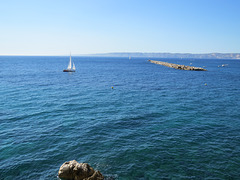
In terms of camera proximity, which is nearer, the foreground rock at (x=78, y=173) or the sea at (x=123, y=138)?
the foreground rock at (x=78, y=173)

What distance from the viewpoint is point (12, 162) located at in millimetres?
19531

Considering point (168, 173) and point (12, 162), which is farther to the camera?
point (12, 162)

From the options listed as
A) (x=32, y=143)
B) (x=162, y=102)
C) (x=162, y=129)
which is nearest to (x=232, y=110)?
(x=162, y=102)

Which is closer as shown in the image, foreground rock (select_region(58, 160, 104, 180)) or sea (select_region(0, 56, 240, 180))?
foreground rock (select_region(58, 160, 104, 180))

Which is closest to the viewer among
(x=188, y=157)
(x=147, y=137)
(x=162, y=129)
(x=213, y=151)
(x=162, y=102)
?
(x=188, y=157)

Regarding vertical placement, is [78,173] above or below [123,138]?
above

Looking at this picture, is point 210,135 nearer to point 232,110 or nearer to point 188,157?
point 188,157

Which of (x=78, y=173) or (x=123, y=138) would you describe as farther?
(x=123, y=138)

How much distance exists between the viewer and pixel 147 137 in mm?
25375

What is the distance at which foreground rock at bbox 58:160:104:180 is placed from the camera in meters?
16.0

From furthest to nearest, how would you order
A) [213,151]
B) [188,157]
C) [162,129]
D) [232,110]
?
[232,110]
[162,129]
[213,151]
[188,157]

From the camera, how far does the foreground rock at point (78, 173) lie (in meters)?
16.0

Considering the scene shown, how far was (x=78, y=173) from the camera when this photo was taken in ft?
53.2

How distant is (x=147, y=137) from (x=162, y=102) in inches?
753
